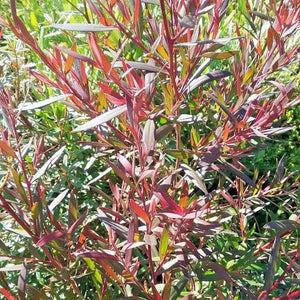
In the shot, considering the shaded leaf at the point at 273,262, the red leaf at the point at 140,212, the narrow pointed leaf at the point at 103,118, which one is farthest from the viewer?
the shaded leaf at the point at 273,262

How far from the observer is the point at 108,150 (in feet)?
4.66

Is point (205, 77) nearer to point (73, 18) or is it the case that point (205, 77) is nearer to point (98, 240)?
point (98, 240)

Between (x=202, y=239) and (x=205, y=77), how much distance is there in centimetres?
46

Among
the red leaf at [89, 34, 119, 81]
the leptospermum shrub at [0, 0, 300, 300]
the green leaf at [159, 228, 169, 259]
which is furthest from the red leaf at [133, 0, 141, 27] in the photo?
the green leaf at [159, 228, 169, 259]

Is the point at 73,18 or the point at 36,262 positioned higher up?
the point at 73,18

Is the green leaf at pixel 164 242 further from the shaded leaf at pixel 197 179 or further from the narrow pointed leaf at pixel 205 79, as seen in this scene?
the narrow pointed leaf at pixel 205 79

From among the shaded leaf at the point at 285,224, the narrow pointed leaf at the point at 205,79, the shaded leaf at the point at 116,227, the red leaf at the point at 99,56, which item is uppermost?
the red leaf at the point at 99,56

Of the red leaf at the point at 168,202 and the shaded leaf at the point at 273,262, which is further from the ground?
the red leaf at the point at 168,202

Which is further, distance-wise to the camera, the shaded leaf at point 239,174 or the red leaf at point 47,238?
the shaded leaf at point 239,174

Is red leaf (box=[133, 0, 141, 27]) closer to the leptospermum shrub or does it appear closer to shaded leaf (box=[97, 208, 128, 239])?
the leptospermum shrub

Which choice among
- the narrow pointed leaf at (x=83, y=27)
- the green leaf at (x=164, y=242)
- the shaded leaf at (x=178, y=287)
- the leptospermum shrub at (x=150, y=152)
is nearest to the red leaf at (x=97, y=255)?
the leptospermum shrub at (x=150, y=152)

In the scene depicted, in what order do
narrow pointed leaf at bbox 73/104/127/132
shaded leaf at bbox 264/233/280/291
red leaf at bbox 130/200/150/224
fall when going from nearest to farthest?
red leaf at bbox 130/200/150/224 → narrow pointed leaf at bbox 73/104/127/132 → shaded leaf at bbox 264/233/280/291

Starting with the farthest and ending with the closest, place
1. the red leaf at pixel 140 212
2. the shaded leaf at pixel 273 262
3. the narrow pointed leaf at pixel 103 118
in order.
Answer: the shaded leaf at pixel 273 262
the narrow pointed leaf at pixel 103 118
the red leaf at pixel 140 212

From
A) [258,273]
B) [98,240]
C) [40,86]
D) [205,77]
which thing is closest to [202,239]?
[98,240]
